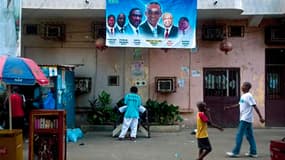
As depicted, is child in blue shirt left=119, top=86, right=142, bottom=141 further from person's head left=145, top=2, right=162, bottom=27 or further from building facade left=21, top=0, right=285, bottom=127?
building facade left=21, top=0, right=285, bottom=127

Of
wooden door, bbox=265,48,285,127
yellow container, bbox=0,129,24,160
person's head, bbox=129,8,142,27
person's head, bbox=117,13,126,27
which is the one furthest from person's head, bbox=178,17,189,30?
yellow container, bbox=0,129,24,160

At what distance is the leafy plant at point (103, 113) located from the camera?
15.4 meters

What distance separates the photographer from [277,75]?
16.8 m

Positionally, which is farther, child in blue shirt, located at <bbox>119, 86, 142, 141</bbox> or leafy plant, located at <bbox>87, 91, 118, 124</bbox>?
leafy plant, located at <bbox>87, 91, 118, 124</bbox>

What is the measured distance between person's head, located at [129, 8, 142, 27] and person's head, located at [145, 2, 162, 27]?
Answer: 0.23 m

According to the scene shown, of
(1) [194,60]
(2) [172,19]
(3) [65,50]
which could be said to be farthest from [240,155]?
(3) [65,50]

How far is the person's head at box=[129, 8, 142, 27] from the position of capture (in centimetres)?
1441

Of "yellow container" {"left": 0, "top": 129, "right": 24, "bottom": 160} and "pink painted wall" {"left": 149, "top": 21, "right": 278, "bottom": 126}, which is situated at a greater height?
"pink painted wall" {"left": 149, "top": 21, "right": 278, "bottom": 126}

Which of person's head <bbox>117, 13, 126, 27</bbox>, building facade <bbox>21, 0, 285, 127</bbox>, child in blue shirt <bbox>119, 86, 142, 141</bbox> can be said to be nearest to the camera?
child in blue shirt <bbox>119, 86, 142, 141</bbox>

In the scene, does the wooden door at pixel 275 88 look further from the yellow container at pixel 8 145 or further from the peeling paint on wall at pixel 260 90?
the yellow container at pixel 8 145

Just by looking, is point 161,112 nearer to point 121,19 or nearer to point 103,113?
point 103,113

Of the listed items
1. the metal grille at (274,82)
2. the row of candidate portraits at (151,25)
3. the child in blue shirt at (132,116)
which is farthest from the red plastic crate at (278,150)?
the metal grille at (274,82)

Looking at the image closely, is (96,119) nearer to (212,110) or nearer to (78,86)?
(78,86)

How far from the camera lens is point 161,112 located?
51.2ft
